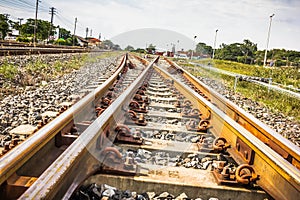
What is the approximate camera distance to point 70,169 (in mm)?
1483

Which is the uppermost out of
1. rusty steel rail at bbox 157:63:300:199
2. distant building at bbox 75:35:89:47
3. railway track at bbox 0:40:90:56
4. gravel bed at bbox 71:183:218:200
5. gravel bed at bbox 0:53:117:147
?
distant building at bbox 75:35:89:47

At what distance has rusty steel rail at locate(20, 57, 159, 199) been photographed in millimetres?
1227

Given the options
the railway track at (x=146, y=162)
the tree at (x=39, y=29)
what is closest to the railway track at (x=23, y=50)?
the railway track at (x=146, y=162)

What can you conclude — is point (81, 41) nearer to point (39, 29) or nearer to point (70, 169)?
point (39, 29)

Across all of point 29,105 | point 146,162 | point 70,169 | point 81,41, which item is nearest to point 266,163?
point 146,162

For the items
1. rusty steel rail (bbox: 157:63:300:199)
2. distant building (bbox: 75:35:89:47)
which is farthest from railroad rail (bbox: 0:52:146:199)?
distant building (bbox: 75:35:89:47)

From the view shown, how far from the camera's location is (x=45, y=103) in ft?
13.9

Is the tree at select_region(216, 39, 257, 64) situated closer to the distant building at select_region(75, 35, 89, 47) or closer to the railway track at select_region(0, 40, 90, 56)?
the distant building at select_region(75, 35, 89, 47)

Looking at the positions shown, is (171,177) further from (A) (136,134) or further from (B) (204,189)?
(A) (136,134)

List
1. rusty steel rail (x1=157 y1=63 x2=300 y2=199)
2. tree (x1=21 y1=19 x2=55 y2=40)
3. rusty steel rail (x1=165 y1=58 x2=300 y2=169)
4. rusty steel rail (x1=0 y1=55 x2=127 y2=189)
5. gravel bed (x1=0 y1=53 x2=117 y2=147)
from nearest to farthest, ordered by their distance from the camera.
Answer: rusty steel rail (x1=0 y1=55 x2=127 y2=189) < rusty steel rail (x1=157 y1=63 x2=300 y2=199) < rusty steel rail (x1=165 y1=58 x2=300 y2=169) < gravel bed (x1=0 y1=53 x2=117 y2=147) < tree (x1=21 y1=19 x2=55 y2=40)

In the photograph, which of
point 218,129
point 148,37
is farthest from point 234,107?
point 148,37

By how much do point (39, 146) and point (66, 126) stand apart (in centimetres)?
52

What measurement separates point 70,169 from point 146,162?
974 mm

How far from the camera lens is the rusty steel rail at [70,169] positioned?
4.02ft
